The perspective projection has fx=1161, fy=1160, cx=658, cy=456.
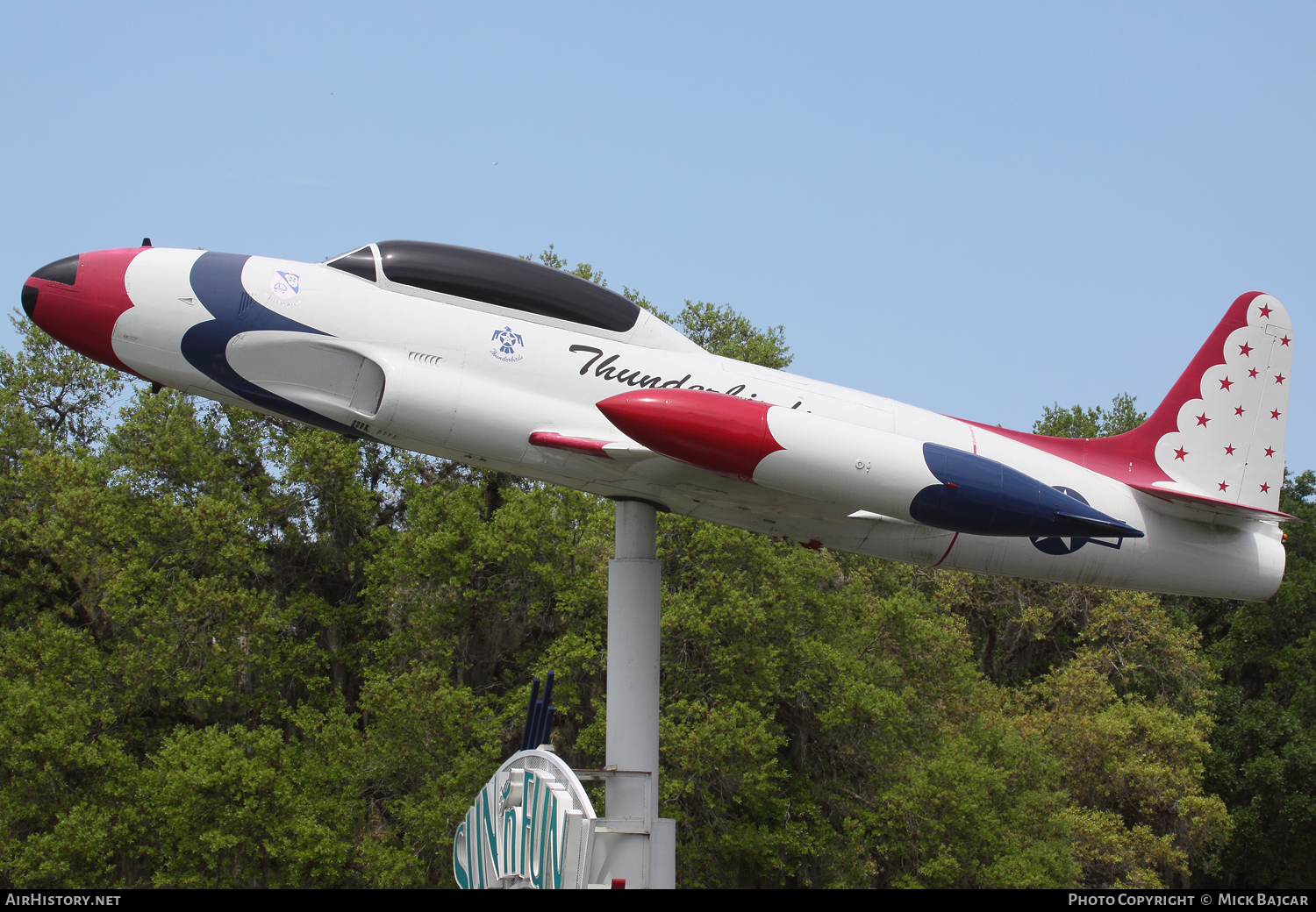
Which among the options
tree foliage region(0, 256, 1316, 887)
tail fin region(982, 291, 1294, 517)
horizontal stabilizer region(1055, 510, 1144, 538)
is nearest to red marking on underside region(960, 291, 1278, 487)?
tail fin region(982, 291, 1294, 517)

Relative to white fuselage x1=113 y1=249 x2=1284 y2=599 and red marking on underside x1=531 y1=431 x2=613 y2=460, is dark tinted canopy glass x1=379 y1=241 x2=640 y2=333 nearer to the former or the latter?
white fuselage x1=113 y1=249 x2=1284 y2=599

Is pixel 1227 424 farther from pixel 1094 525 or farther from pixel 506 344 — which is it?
pixel 506 344

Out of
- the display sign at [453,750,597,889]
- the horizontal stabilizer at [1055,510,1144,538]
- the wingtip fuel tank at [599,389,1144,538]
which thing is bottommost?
the display sign at [453,750,597,889]

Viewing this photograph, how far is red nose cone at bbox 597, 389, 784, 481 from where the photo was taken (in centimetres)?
821

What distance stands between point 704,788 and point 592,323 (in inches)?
481

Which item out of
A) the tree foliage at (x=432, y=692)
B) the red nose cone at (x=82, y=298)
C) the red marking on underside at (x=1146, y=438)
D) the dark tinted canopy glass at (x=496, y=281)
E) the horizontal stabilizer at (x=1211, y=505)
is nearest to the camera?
the red nose cone at (x=82, y=298)

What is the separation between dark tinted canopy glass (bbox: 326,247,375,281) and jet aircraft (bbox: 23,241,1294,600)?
1 centimetres

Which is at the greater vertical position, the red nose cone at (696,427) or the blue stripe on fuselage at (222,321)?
the blue stripe on fuselage at (222,321)

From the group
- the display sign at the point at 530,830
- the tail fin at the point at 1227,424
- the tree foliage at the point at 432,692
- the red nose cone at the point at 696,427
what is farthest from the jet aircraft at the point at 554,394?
the tree foliage at the point at 432,692

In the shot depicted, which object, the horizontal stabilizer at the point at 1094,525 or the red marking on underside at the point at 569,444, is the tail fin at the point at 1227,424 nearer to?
the horizontal stabilizer at the point at 1094,525

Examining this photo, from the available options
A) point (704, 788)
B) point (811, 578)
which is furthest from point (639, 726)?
point (811, 578)

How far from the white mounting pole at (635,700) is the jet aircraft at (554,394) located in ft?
1.49

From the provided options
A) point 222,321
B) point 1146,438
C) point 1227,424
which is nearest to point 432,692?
point 222,321

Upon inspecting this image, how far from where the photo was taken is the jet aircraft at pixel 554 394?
8.56m
